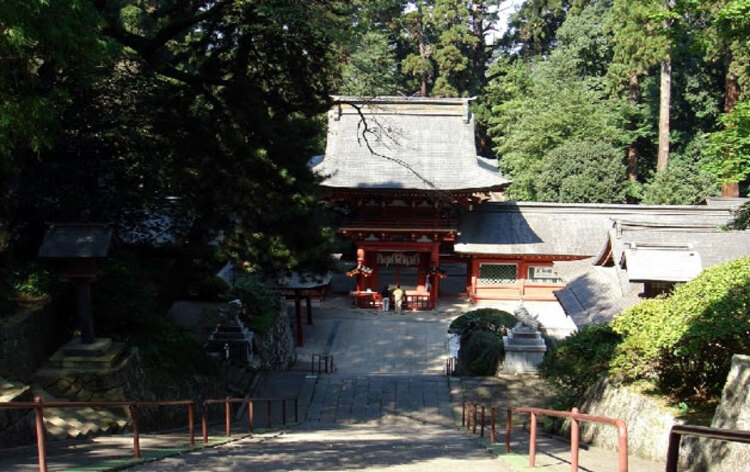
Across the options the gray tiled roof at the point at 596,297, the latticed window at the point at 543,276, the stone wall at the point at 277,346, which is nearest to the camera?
the gray tiled roof at the point at 596,297

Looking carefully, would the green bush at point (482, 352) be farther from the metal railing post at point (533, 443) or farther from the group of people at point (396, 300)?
the metal railing post at point (533, 443)

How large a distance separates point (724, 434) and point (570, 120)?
98.3 feet

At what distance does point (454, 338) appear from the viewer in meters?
18.9

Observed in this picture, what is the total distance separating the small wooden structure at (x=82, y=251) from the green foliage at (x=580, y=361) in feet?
22.8

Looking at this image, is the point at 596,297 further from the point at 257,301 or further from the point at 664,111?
the point at 664,111

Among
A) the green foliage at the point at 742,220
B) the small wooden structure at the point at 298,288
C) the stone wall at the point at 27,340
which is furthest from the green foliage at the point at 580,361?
the small wooden structure at the point at 298,288

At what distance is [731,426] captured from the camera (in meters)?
5.86

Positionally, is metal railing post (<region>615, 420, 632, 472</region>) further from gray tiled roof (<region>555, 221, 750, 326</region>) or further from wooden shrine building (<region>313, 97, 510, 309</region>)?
wooden shrine building (<region>313, 97, 510, 309</region>)

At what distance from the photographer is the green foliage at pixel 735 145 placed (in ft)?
34.9

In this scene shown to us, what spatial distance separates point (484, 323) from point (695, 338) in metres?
10.7

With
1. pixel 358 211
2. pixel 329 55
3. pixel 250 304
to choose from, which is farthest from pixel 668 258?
pixel 358 211

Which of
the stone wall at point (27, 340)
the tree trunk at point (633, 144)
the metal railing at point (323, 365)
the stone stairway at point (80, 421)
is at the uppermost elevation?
the tree trunk at point (633, 144)

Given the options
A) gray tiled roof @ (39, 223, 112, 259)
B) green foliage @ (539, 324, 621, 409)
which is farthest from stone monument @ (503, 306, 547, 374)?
gray tiled roof @ (39, 223, 112, 259)

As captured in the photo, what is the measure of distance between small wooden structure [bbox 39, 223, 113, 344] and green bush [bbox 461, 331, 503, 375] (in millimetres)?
8677
